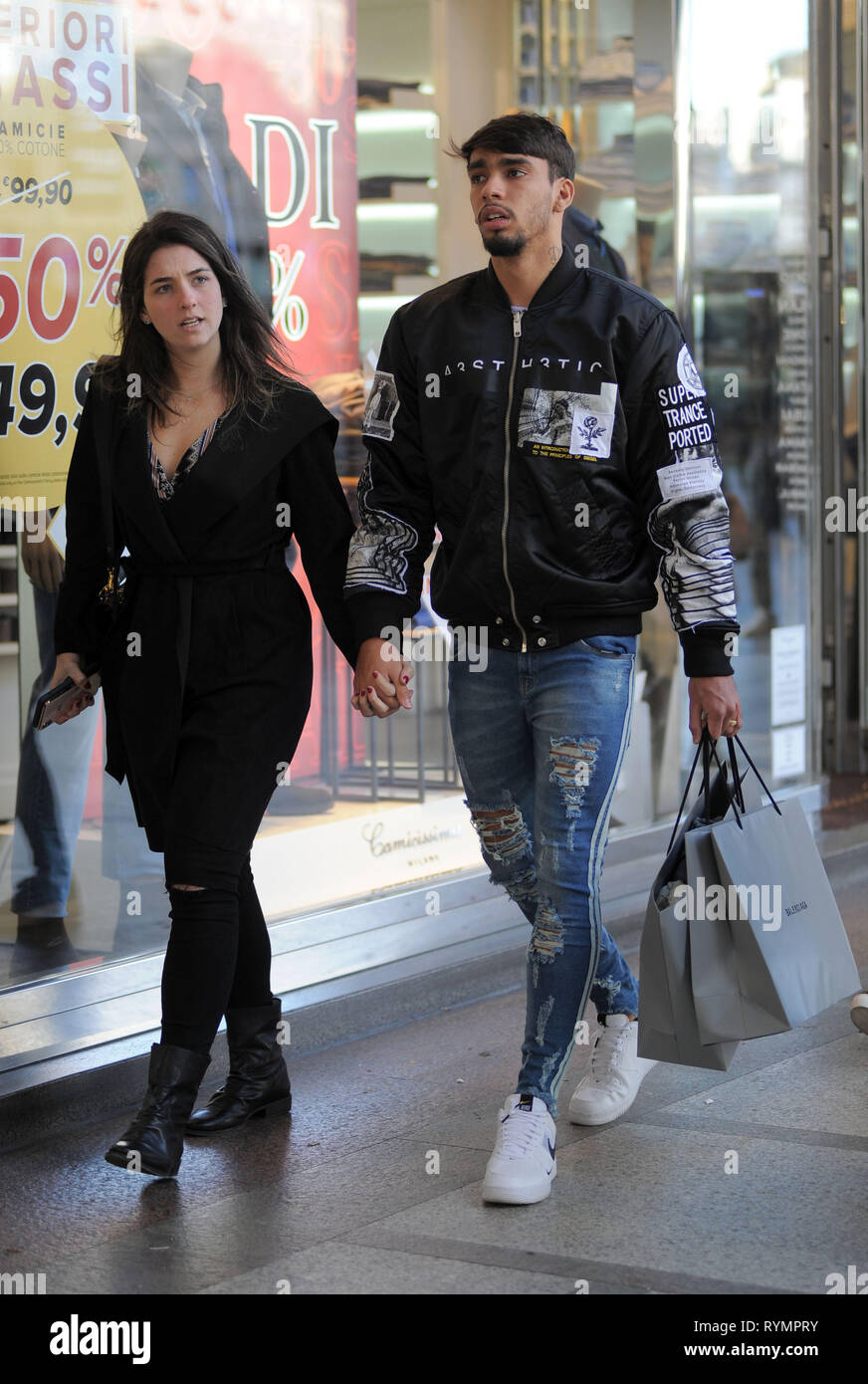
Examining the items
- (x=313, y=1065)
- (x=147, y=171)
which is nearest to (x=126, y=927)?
(x=313, y=1065)

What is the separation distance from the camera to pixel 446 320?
148 inches

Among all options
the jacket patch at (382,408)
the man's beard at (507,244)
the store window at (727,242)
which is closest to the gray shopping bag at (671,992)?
the jacket patch at (382,408)

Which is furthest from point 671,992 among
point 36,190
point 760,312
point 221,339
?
point 760,312

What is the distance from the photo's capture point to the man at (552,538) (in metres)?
3.62

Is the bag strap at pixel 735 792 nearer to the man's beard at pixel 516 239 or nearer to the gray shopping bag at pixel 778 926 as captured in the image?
the gray shopping bag at pixel 778 926

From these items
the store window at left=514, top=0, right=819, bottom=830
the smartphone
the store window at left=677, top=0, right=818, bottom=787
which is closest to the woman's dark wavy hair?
the smartphone

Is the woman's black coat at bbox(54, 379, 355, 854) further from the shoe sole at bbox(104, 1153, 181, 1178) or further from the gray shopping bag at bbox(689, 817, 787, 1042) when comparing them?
the gray shopping bag at bbox(689, 817, 787, 1042)

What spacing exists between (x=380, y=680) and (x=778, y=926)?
2.94 ft

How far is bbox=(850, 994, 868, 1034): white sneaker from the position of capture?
457 centimetres

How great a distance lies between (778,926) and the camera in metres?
3.56

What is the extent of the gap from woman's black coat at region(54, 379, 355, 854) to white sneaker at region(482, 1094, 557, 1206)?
2.51 ft

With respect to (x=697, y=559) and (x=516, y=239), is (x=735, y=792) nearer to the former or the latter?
(x=697, y=559)

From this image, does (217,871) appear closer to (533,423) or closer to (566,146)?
(533,423)

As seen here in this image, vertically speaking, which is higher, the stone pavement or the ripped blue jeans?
the ripped blue jeans
